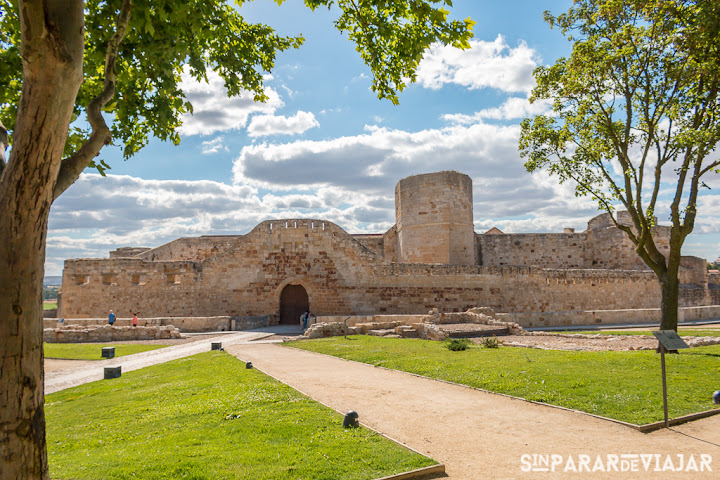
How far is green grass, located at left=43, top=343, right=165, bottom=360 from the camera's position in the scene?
51.0ft

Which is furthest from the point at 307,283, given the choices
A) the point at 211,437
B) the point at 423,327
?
the point at 211,437

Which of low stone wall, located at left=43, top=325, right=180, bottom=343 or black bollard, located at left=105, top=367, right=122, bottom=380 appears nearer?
black bollard, located at left=105, top=367, right=122, bottom=380

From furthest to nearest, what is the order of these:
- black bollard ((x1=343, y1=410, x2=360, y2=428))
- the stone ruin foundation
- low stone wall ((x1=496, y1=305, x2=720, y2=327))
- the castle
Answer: the castle
low stone wall ((x1=496, y1=305, x2=720, y2=327))
the stone ruin foundation
black bollard ((x1=343, y1=410, x2=360, y2=428))

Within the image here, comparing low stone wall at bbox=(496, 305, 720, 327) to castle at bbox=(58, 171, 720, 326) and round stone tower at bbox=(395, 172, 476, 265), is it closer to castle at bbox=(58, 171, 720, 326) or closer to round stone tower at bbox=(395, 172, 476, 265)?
castle at bbox=(58, 171, 720, 326)

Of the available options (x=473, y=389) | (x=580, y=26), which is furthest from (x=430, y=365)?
(x=580, y=26)

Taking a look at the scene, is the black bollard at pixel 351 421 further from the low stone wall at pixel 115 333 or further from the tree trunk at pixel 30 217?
the low stone wall at pixel 115 333

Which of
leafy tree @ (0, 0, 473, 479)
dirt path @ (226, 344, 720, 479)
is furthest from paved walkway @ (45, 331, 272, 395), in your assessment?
leafy tree @ (0, 0, 473, 479)

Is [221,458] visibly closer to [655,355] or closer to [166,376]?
[166,376]

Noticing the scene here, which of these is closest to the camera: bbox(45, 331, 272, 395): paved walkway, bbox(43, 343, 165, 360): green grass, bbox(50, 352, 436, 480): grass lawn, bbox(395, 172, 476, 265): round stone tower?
bbox(50, 352, 436, 480): grass lawn

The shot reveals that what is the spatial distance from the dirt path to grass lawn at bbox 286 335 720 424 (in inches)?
19.3

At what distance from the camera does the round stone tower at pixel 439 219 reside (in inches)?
1147

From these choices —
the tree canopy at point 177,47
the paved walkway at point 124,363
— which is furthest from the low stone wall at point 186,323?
the tree canopy at point 177,47

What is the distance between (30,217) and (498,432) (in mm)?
5731

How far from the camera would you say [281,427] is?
611 centimetres
